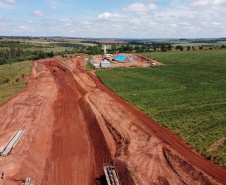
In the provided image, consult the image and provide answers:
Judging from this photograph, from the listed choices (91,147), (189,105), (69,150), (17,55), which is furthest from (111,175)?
(17,55)

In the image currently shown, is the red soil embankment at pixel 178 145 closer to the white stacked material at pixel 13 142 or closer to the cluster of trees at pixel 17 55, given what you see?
the white stacked material at pixel 13 142

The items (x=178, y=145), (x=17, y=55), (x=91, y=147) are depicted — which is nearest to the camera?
(x=178, y=145)

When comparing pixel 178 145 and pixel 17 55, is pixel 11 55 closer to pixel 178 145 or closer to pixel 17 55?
pixel 17 55

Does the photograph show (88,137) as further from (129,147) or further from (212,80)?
(212,80)

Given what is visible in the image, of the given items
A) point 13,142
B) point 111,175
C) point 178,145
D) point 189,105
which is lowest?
point 111,175

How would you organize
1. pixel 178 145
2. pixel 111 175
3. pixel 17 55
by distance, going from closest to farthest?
pixel 111 175, pixel 178 145, pixel 17 55

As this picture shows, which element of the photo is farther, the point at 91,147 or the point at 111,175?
the point at 91,147

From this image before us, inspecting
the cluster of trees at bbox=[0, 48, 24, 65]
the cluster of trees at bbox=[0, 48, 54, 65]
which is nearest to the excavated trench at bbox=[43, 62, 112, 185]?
the cluster of trees at bbox=[0, 48, 54, 65]

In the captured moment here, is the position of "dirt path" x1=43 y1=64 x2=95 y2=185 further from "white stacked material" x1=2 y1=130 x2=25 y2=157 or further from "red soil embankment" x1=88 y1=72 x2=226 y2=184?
"red soil embankment" x1=88 y1=72 x2=226 y2=184
